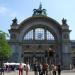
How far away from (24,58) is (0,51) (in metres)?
22.9

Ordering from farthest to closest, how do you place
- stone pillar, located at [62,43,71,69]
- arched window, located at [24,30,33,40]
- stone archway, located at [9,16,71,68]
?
arched window, located at [24,30,33,40] → stone archway, located at [9,16,71,68] → stone pillar, located at [62,43,71,69]

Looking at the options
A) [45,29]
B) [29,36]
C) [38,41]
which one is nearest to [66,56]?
[38,41]

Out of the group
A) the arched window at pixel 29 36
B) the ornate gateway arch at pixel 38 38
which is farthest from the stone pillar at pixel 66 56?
the arched window at pixel 29 36

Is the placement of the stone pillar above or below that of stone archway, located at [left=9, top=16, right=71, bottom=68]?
below

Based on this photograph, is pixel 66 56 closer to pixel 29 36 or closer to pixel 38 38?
pixel 38 38

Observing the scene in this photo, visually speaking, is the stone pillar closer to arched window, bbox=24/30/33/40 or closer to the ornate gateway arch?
the ornate gateway arch

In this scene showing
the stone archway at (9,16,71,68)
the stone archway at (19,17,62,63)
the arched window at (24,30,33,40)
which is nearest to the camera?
the stone archway at (9,16,71,68)

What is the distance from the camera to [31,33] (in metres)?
81.4

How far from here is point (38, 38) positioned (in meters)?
81.6

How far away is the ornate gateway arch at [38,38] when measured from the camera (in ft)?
263

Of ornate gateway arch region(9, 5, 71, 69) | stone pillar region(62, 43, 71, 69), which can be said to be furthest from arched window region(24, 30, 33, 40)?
stone pillar region(62, 43, 71, 69)

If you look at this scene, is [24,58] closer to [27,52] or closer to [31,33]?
[27,52]

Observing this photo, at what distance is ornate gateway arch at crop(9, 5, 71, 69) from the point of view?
80.2 metres

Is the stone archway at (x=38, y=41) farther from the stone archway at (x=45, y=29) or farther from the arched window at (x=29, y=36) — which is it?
the arched window at (x=29, y=36)
